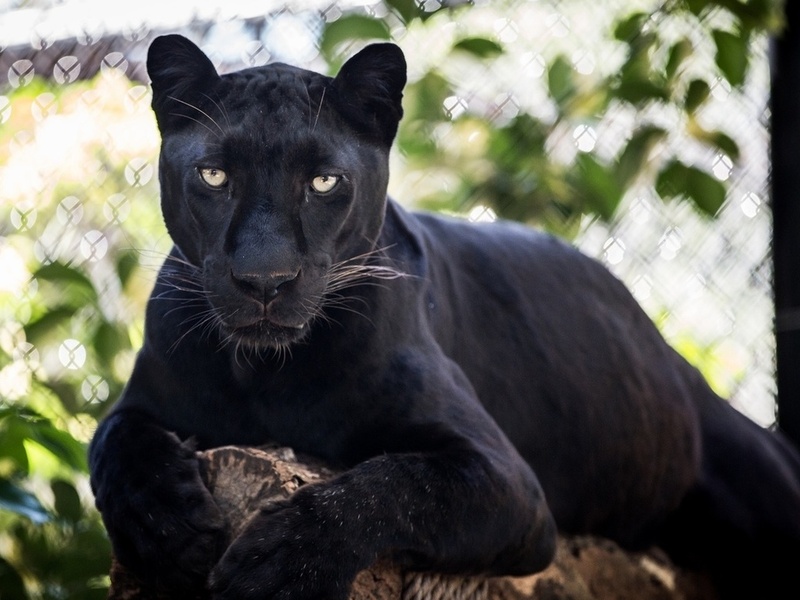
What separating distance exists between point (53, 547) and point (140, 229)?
0.84 m

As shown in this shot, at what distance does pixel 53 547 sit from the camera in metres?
2.33

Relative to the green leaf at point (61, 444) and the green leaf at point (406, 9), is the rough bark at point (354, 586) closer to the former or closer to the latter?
the green leaf at point (61, 444)

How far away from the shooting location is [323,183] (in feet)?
4.79

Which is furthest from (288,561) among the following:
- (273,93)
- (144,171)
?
(144,171)

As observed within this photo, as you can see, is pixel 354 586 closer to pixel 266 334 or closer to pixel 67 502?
pixel 266 334

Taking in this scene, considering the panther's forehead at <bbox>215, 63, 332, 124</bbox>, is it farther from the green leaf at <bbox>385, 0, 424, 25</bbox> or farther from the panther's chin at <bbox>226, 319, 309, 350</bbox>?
the green leaf at <bbox>385, 0, 424, 25</bbox>

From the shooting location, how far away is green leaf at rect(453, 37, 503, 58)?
2.35 meters

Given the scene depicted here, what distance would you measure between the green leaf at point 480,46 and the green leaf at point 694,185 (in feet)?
1.72

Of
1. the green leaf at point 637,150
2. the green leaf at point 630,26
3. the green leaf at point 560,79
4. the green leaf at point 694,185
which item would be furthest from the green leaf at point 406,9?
the green leaf at point 694,185

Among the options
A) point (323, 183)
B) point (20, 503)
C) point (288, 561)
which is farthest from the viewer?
point (20, 503)

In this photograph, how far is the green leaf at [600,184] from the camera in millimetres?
2490

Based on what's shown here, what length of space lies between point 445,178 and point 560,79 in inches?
15.5

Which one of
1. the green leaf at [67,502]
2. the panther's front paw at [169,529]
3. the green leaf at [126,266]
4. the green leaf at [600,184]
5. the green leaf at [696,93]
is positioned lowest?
the green leaf at [67,502]

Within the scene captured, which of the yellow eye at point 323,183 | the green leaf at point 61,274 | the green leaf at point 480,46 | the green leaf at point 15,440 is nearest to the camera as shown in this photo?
the yellow eye at point 323,183
